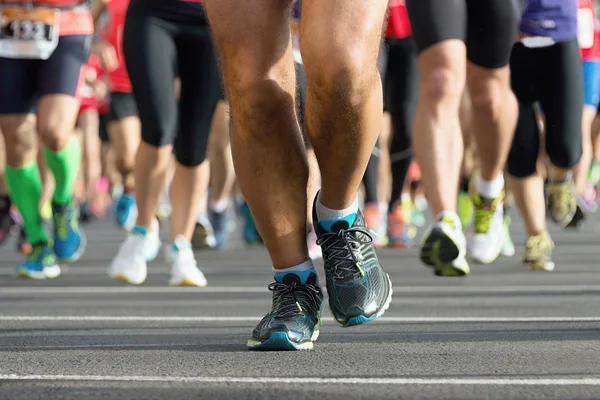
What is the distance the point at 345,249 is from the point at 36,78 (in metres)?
3.96

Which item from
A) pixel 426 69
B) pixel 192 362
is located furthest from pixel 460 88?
pixel 192 362

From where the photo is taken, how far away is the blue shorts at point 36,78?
7160 millimetres

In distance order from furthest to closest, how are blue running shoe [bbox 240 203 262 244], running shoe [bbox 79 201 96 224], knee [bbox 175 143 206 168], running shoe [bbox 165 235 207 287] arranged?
running shoe [bbox 79 201 96 224], blue running shoe [bbox 240 203 262 244], knee [bbox 175 143 206 168], running shoe [bbox 165 235 207 287]

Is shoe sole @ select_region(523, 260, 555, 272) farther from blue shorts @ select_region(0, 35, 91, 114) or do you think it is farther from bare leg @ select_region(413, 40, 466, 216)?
blue shorts @ select_region(0, 35, 91, 114)

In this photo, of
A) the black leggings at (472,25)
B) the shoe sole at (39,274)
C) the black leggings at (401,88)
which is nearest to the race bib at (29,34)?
the shoe sole at (39,274)

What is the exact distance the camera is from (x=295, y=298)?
12.2ft

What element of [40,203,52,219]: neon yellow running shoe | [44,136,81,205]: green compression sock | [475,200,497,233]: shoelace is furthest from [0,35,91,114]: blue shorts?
[40,203,52,219]: neon yellow running shoe

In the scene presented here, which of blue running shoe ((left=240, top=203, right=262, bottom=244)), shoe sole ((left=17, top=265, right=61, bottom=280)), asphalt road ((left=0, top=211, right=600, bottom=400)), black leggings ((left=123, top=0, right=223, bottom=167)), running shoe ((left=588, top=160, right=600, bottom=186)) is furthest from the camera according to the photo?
running shoe ((left=588, top=160, right=600, bottom=186))

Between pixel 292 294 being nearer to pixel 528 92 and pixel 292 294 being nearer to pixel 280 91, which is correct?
pixel 280 91

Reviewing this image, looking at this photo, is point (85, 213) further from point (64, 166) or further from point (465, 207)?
point (64, 166)

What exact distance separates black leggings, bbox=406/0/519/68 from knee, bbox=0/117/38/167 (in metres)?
2.29

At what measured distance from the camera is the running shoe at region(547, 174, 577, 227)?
7.89 meters

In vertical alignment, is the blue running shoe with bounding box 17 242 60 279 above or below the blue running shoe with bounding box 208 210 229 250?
above

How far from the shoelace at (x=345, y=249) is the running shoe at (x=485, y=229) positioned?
11.3ft
